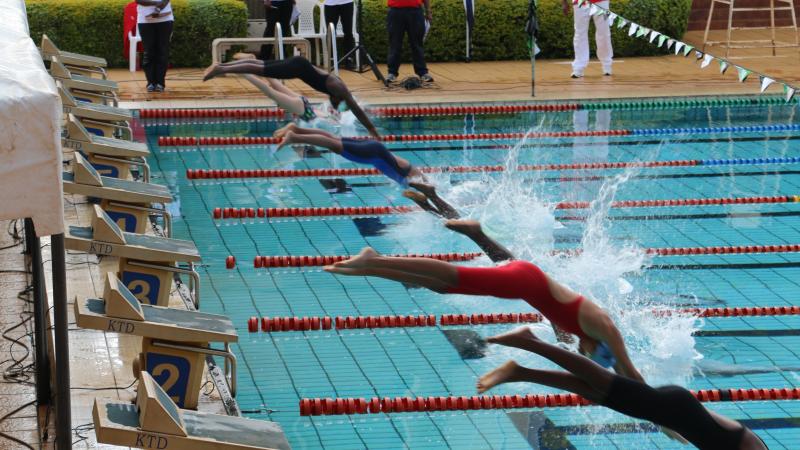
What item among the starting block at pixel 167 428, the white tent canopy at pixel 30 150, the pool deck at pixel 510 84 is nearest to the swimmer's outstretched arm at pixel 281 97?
the pool deck at pixel 510 84

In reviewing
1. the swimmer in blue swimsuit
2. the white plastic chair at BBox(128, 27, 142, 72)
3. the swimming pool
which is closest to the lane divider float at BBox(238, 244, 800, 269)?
the swimming pool

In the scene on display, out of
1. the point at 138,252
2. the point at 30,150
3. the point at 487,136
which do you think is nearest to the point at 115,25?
the point at 487,136

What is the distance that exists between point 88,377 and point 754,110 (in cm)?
814

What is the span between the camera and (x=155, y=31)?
11117mm

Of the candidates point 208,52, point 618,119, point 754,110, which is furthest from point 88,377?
point 208,52

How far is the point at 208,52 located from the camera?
13.1 metres

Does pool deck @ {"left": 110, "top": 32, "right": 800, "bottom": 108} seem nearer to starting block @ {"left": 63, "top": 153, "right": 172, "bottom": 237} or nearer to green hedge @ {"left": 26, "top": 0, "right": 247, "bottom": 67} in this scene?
green hedge @ {"left": 26, "top": 0, "right": 247, "bottom": 67}

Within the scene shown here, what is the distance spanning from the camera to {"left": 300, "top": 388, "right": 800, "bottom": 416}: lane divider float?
15.3 ft

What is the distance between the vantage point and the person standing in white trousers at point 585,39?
11891 millimetres

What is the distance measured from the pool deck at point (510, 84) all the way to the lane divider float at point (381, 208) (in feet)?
10.8

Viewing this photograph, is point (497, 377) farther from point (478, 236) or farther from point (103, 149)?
point (103, 149)

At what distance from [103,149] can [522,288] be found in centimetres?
320

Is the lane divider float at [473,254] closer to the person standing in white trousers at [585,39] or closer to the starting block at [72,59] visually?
the starting block at [72,59]

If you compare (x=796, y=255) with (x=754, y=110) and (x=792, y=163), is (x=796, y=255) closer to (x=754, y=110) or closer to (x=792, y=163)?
(x=792, y=163)
